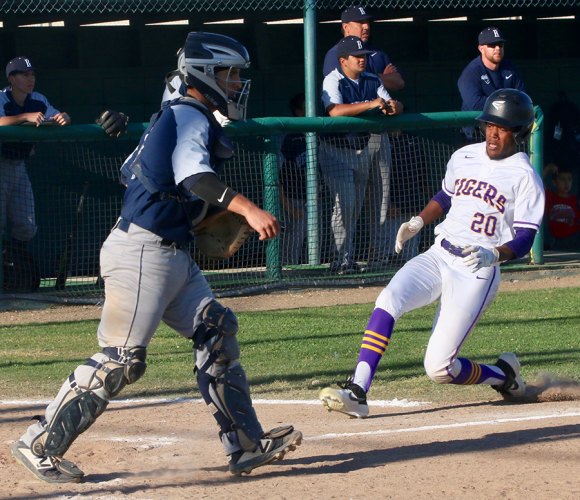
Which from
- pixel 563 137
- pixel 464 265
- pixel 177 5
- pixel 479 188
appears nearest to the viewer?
pixel 464 265

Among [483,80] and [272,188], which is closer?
[272,188]

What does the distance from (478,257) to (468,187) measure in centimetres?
69

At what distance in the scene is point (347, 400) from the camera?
18.7 ft

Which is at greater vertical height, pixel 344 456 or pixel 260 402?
pixel 344 456

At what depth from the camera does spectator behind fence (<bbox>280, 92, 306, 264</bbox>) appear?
10734mm

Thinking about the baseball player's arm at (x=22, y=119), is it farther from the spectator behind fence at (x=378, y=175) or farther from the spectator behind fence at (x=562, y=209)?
the spectator behind fence at (x=562, y=209)

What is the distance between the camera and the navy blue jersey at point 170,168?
454 centimetres

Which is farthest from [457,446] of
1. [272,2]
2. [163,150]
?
[272,2]

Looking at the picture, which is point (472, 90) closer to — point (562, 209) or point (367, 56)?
point (367, 56)

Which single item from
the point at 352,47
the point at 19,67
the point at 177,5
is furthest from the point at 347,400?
the point at 177,5

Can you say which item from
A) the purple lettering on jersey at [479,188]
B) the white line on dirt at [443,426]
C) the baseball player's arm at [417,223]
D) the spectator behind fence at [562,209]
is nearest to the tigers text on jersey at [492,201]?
the purple lettering on jersey at [479,188]

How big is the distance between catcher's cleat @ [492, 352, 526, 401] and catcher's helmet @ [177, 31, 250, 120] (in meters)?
2.37

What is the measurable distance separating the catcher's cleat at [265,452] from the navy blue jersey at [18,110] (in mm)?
5691

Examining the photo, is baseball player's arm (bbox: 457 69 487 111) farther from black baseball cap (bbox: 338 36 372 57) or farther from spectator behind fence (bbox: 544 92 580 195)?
spectator behind fence (bbox: 544 92 580 195)
